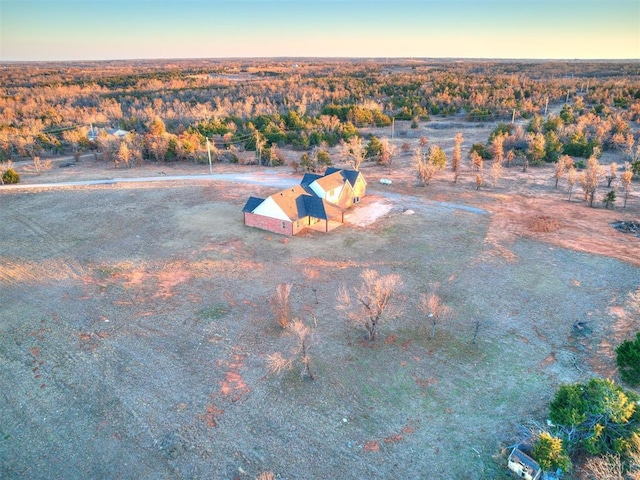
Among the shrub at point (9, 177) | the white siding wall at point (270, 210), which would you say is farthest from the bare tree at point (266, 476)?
the shrub at point (9, 177)

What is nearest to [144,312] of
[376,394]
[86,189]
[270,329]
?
[270,329]

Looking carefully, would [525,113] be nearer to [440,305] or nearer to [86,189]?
[440,305]

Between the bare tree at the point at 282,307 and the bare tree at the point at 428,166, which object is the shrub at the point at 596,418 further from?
the bare tree at the point at 428,166

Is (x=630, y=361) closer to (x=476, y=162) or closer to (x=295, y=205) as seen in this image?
(x=295, y=205)

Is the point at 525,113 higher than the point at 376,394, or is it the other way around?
the point at 525,113

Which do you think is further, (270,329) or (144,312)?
(144,312)

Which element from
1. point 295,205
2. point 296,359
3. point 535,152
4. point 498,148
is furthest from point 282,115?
point 296,359
